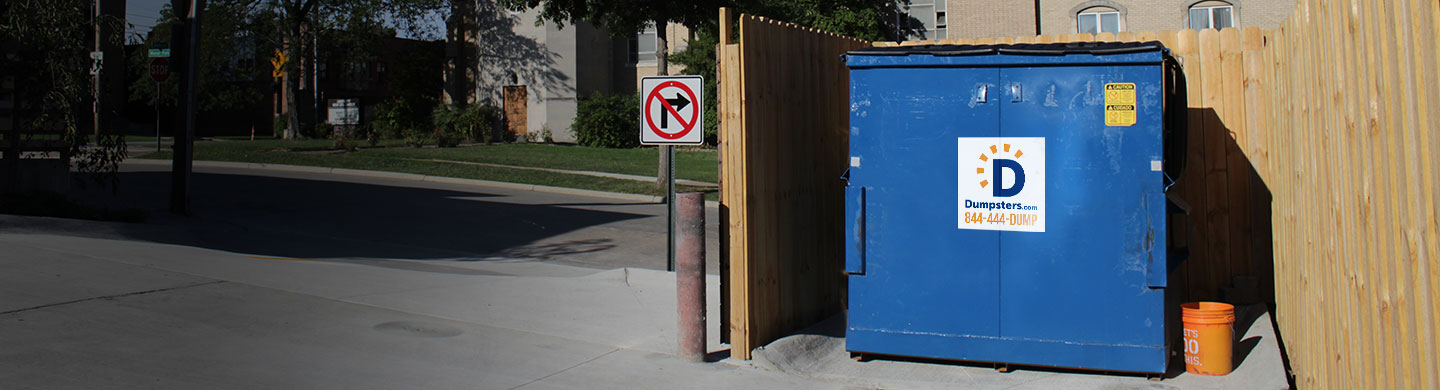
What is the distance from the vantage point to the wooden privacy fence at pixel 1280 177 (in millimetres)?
2916

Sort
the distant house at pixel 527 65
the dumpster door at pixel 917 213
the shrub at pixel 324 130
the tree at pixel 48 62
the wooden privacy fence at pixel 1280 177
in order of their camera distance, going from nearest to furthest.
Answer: the wooden privacy fence at pixel 1280 177 → the dumpster door at pixel 917 213 → the tree at pixel 48 62 → the distant house at pixel 527 65 → the shrub at pixel 324 130

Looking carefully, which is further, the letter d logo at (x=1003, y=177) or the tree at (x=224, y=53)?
the tree at (x=224, y=53)

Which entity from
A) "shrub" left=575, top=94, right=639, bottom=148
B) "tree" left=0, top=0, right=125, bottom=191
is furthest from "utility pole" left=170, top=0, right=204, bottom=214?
"shrub" left=575, top=94, right=639, bottom=148

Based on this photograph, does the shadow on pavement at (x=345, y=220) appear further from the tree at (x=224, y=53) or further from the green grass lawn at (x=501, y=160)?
the tree at (x=224, y=53)

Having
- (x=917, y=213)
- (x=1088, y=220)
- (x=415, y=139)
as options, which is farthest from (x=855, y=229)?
(x=415, y=139)

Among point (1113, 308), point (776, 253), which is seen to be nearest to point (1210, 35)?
point (1113, 308)

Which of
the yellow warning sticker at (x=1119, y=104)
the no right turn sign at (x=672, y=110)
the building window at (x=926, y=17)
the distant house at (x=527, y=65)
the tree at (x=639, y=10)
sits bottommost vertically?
the yellow warning sticker at (x=1119, y=104)

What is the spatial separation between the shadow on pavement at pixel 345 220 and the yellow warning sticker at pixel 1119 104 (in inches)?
300

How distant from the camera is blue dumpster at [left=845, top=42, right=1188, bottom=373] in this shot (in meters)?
6.00

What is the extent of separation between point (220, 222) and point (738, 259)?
10.7 metres

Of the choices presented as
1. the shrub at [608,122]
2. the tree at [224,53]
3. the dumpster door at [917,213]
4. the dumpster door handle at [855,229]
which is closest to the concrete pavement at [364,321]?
the dumpster door at [917,213]

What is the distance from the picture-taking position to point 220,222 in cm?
1485

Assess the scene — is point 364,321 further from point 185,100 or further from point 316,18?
point 316,18

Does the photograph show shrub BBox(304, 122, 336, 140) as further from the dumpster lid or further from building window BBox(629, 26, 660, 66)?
the dumpster lid
